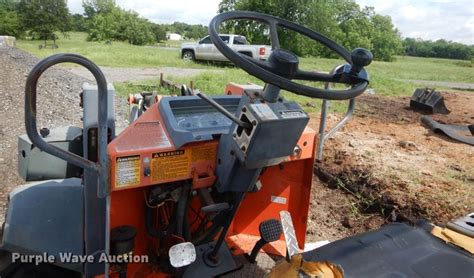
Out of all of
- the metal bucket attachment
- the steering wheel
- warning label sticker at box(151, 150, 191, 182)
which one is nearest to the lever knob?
the steering wheel

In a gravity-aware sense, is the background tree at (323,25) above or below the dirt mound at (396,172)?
above

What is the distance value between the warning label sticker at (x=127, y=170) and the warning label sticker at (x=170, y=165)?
8 cm

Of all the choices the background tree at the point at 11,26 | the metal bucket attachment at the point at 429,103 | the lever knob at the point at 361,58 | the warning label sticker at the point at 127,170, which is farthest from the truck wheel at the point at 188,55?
the background tree at the point at 11,26

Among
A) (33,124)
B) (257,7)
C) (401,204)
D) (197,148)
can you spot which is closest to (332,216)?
(401,204)

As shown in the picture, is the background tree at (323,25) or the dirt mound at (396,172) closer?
the dirt mound at (396,172)

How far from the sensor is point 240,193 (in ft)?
6.31

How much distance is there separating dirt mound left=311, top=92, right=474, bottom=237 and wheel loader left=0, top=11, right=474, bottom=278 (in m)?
1.76

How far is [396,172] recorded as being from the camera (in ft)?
15.3

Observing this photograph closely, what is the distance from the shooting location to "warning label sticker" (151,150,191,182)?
1.81 meters

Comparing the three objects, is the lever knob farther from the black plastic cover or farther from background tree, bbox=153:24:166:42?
background tree, bbox=153:24:166:42

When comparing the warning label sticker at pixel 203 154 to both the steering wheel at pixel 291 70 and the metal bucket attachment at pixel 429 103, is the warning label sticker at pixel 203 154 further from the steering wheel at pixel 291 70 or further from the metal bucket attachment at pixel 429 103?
the metal bucket attachment at pixel 429 103

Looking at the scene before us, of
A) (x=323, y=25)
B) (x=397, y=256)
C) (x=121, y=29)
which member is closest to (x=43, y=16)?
(x=121, y=29)

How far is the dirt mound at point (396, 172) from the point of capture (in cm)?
382

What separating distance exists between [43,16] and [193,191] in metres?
36.4
